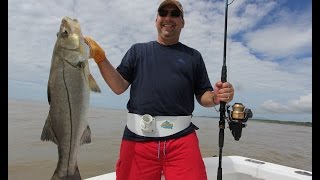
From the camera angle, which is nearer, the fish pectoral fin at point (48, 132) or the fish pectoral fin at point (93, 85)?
the fish pectoral fin at point (48, 132)

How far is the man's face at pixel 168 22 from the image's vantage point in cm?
352

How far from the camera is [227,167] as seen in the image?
5586 mm

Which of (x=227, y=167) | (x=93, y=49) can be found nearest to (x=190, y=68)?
(x=93, y=49)

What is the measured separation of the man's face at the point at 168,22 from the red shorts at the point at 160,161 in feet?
3.67

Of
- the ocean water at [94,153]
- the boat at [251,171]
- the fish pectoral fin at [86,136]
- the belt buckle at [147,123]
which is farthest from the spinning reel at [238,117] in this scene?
the ocean water at [94,153]

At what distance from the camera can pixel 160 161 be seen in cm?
337

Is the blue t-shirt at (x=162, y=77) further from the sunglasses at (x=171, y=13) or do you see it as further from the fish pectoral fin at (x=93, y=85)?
the fish pectoral fin at (x=93, y=85)

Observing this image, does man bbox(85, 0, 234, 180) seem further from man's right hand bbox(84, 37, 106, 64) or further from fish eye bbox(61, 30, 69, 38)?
fish eye bbox(61, 30, 69, 38)

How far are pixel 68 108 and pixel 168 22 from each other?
150 cm

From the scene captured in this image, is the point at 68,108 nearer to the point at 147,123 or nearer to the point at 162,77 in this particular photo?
the point at 147,123

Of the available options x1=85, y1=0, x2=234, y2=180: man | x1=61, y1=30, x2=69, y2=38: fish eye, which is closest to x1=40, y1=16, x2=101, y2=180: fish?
x1=61, y1=30, x2=69, y2=38: fish eye

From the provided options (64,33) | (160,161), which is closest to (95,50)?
(64,33)
